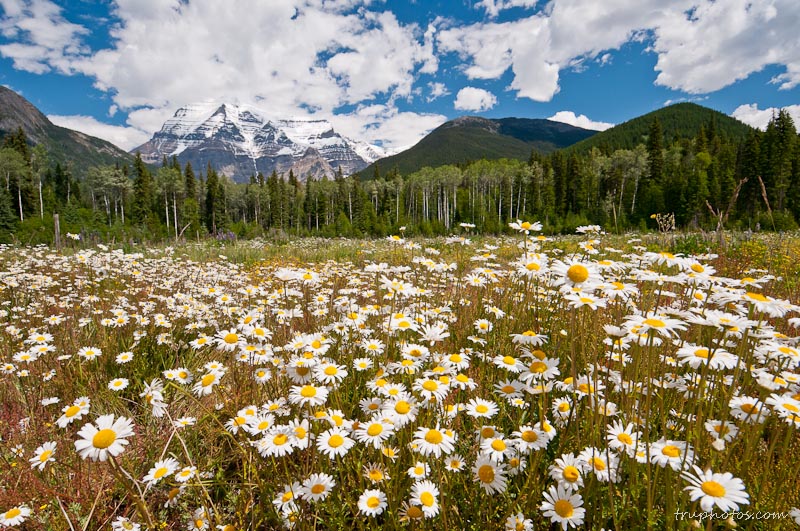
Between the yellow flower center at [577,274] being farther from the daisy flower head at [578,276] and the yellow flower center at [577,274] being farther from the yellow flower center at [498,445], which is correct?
the yellow flower center at [498,445]

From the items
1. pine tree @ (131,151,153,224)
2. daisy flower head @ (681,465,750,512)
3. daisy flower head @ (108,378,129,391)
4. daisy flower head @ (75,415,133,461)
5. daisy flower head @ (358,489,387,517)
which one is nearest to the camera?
daisy flower head @ (681,465,750,512)

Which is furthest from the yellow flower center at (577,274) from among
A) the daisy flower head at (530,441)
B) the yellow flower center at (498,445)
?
the yellow flower center at (498,445)

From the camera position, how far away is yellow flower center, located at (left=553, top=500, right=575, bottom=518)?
4.51ft

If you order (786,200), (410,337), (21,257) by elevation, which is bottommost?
(410,337)

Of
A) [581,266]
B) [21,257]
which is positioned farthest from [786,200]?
[21,257]

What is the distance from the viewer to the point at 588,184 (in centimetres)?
5778

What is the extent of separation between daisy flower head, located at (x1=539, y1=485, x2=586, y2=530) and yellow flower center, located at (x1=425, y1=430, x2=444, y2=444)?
48cm

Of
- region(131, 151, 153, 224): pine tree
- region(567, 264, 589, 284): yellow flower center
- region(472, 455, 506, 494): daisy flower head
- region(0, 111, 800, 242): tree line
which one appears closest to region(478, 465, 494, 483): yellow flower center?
region(472, 455, 506, 494): daisy flower head

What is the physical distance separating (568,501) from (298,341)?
170cm

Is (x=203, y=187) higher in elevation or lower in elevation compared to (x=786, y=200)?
higher

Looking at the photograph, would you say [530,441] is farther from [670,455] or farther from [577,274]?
[577,274]

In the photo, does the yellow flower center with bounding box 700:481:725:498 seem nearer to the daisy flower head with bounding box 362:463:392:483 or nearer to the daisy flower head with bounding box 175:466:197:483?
the daisy flower head with bounding box 362:463:392:483

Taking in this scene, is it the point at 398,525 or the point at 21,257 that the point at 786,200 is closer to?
the point at 398,525

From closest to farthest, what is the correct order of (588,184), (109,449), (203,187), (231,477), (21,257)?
(109,449)
(231,477)
(21,257)
(588,184)
(203,187)
